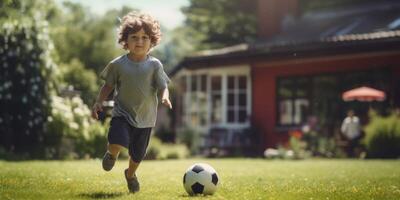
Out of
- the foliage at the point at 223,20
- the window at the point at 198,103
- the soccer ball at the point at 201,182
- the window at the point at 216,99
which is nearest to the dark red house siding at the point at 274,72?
the window at the point at 216,99

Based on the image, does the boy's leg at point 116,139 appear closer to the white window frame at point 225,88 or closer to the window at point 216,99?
the white window frame at point 225,88

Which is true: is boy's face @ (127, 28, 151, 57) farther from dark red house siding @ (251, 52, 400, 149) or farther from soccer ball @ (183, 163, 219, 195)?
dark red house siding @ (251, 52, 400, 149)

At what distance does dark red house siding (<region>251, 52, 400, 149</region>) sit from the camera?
22156mm

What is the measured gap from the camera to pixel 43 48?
56.1 ft

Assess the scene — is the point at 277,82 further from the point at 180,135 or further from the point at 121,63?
the point at 121,63

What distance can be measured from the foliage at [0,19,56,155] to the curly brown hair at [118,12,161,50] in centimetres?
969

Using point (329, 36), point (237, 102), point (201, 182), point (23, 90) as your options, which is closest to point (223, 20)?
point (237, 102)

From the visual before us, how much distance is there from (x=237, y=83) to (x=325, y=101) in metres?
4.13

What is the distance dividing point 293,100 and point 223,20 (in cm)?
1902

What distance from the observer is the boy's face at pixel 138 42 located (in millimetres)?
6934

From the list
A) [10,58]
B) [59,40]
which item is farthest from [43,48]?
[59,40]

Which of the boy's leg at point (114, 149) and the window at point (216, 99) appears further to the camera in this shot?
the window at point (216, 99)

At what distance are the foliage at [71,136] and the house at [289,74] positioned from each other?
25.8 feet

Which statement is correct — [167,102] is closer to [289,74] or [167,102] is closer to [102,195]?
[102,195]
